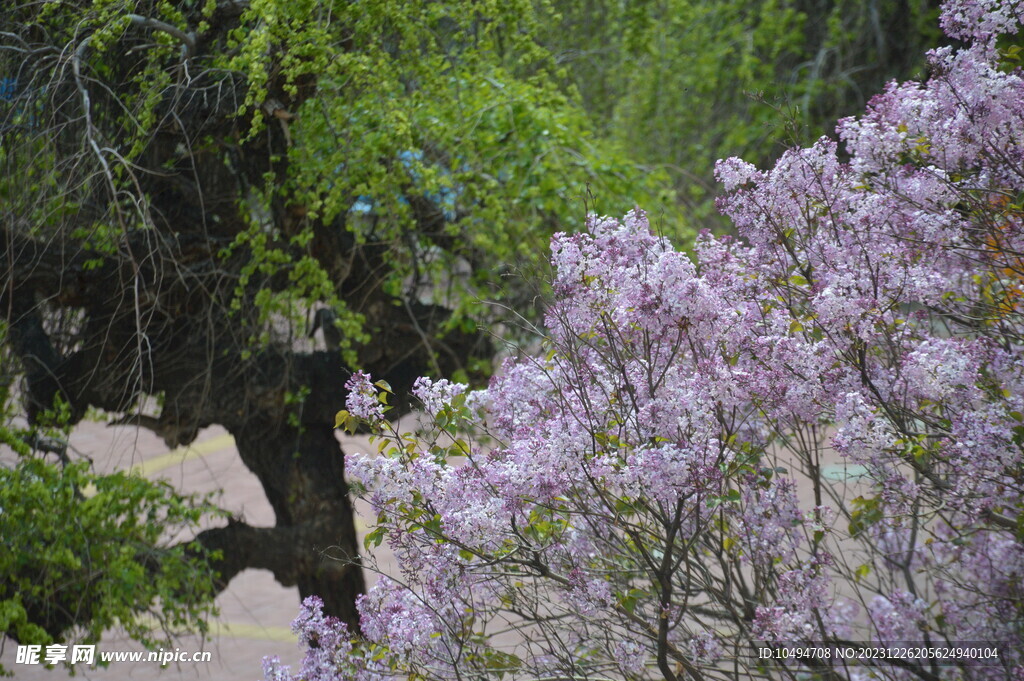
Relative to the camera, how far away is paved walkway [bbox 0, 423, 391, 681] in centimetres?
591

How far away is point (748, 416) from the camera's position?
8.71ft

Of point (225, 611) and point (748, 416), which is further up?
point (225, 611)

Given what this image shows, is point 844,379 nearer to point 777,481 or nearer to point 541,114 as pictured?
point 777,481

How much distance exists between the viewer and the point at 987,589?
3172 mm

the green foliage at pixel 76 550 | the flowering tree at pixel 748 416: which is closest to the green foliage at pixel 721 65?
the green foliage at pixel 76 550

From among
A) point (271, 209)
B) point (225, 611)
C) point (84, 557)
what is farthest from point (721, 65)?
point (84, 557)

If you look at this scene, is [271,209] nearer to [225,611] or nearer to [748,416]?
[748,416]

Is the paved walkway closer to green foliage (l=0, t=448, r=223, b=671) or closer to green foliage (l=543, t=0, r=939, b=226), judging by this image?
green foliage (l=0, t=448, r=223, b=671)

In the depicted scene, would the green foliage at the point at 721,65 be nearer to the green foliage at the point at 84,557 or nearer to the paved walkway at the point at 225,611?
the paved walkway at the point at 225,611

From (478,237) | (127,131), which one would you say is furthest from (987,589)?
(127,131)

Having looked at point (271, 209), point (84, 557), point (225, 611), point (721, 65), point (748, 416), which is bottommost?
point (748, 416)

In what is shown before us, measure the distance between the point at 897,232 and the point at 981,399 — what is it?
62 centimetres

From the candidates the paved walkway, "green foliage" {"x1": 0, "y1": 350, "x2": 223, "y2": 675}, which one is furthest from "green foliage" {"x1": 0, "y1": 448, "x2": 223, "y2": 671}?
the paved walkway

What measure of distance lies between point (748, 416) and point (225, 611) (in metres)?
6.48
